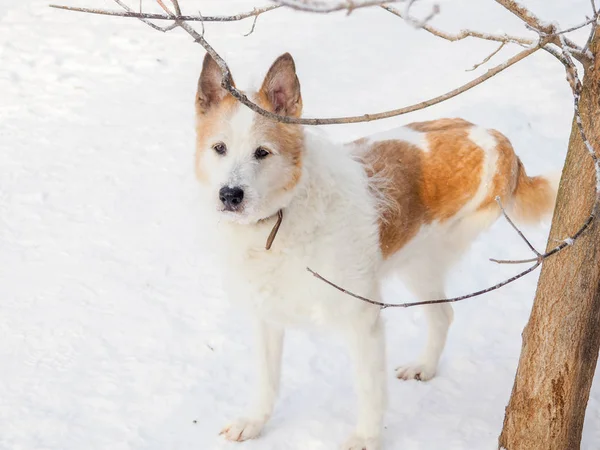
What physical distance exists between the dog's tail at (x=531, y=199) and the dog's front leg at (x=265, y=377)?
1397mm

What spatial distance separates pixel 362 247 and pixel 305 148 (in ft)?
1.65

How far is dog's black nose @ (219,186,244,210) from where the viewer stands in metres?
2.62

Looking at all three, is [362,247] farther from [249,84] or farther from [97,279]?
[97,279]

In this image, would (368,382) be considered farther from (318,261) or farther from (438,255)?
(438,255)

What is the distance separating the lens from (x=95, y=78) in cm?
747

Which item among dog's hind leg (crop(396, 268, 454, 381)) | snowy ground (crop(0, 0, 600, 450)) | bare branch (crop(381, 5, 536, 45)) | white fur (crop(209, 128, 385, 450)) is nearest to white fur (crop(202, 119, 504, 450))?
white fur (crop(209, 128, 385, 450))

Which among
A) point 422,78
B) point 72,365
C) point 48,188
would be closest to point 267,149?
point 72,365

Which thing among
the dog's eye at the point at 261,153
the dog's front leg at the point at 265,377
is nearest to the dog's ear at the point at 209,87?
the dog's eye at the point at 261,153

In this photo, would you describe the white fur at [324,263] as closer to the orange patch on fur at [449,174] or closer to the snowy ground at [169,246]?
the snowy ground at [169,246]

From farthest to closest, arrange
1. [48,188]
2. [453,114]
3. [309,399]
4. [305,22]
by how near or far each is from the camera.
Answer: [305,22] → [453,114] → [48,188] → [309,399]

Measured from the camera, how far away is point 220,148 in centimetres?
279

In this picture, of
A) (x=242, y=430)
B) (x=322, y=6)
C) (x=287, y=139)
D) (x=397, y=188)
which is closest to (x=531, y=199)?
(x=397, y=188)

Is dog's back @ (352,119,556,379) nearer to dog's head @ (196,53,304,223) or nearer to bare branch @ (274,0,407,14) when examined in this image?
dog's head @ (196,53,304,223)

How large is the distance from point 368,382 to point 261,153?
117cm
